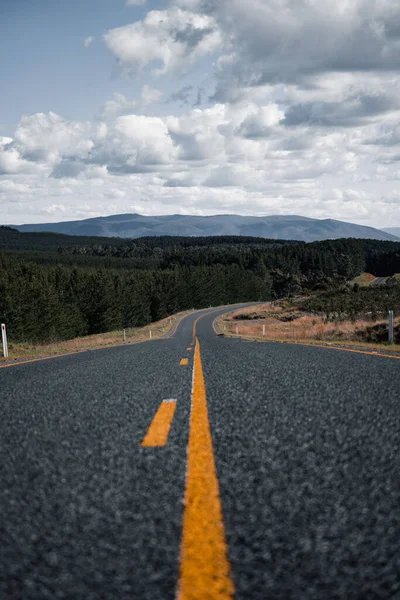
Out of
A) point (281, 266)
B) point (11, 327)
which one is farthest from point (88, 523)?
point (281, 266)

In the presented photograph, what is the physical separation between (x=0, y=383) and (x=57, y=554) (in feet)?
17.1

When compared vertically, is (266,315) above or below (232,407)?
below

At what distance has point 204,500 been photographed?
212 centimetres

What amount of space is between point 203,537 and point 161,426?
1747mm

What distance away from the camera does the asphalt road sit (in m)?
1.52

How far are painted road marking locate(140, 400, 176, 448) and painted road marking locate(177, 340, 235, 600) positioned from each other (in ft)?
0.88

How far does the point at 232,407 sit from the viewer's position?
4094 mm

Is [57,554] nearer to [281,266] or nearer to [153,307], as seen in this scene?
[153,307]

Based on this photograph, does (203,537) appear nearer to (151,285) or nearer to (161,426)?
(161,426)

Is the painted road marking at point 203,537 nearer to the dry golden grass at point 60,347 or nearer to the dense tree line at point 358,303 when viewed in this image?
the dry golden grass at point 60,347

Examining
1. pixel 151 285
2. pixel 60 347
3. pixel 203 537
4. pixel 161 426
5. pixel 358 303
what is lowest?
pixel 358 303

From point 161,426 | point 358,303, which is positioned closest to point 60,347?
point 161,426

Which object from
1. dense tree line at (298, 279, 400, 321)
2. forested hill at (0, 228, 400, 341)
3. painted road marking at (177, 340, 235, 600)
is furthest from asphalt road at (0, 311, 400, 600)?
forested hill at (0, 228, 400, 341)

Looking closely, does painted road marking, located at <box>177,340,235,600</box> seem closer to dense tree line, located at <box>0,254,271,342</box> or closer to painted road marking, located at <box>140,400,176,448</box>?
painted road marking, located at <box>140,400,176,448</box>
